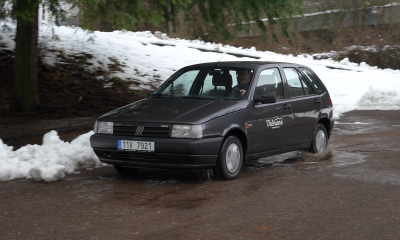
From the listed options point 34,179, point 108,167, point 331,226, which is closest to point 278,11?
point 108,167

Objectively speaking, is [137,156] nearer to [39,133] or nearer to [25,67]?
[39,133]

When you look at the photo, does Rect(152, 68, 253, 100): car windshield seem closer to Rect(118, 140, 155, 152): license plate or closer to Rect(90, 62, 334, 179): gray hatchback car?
Rect(90, 62, 334, 179): gray hatchback car

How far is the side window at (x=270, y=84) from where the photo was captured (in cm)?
768

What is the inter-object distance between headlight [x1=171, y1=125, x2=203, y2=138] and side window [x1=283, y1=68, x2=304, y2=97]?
89.4 inches

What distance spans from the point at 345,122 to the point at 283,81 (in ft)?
19.7

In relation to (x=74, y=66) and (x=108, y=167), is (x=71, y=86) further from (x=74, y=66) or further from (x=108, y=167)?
(x=108, y=167)

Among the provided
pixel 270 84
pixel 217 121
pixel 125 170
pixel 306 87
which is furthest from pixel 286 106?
pixel 125 170

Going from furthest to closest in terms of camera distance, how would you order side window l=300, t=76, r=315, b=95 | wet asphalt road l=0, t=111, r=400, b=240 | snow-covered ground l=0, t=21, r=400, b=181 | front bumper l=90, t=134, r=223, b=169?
side window l=300, t=76, r=315, b=95
snow-covered ground l=0, t=21, r=400, b=181
front bumper l=90, t=134, r=223, b=169
wet asphalt road l=0, t=111, r=400, b=240

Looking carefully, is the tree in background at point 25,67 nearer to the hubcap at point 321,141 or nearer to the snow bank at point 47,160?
the snow bank at point 47,160

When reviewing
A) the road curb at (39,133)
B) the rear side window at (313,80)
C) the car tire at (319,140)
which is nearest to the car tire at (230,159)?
the car tire at (319,140)

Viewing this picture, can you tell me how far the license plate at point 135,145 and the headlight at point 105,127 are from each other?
28 centimetres

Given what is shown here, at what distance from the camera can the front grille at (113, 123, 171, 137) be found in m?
6.56

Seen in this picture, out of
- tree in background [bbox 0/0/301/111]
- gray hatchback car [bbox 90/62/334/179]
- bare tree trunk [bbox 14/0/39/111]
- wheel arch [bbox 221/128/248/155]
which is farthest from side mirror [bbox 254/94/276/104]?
bare tree trunk [bbox 14/0/39/111]

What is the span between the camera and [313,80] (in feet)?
29.8
